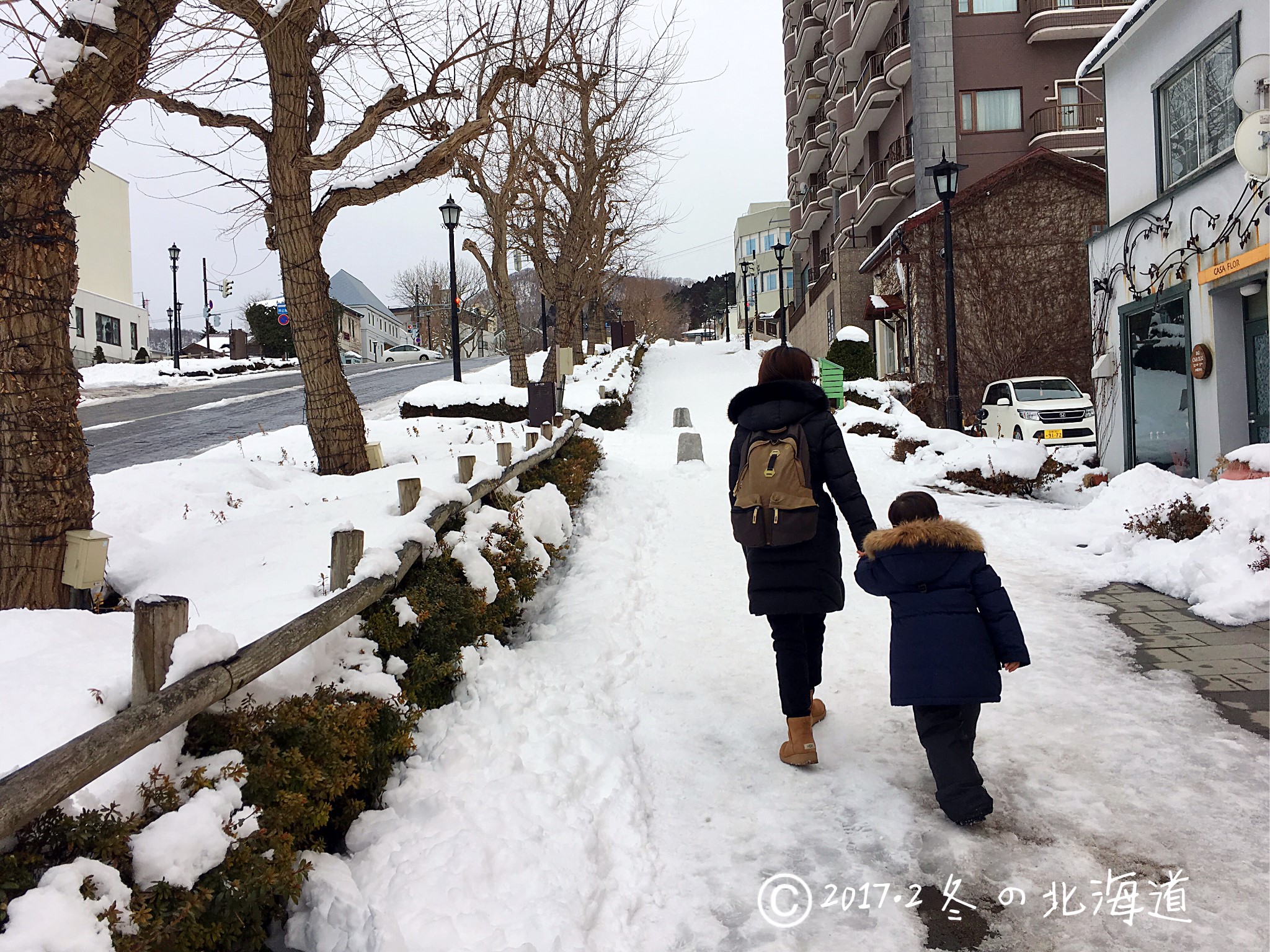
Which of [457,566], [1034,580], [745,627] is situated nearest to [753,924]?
[457,566]

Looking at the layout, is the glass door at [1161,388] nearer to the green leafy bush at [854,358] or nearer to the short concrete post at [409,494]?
the short concrete post at [409,494]

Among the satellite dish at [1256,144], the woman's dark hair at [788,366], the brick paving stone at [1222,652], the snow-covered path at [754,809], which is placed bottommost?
the snow-covered path at [754,809]

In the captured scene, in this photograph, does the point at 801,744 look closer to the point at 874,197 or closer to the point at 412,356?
the point at 874,197

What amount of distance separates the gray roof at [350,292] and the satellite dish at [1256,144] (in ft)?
257

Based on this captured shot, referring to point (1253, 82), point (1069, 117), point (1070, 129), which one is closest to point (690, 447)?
point (1253, 82)

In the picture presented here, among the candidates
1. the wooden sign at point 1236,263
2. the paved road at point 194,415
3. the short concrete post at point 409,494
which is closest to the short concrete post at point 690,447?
the paved road at point 194,415

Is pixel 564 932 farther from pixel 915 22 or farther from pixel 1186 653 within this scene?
pixel 915 22

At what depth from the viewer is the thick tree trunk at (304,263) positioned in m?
7.73

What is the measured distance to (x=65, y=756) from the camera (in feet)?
7.07

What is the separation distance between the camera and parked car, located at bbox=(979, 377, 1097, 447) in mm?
16516

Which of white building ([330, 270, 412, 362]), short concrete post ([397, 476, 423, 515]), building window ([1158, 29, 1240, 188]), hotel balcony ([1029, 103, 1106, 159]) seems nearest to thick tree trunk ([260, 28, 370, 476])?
short concrete post ([397, 476, 423, 515])

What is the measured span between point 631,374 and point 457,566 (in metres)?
25.0

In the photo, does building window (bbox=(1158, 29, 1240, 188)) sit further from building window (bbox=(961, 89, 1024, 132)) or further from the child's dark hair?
building window (bbox=(961, 89, 1024, 132))

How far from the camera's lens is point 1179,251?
1052 cm
